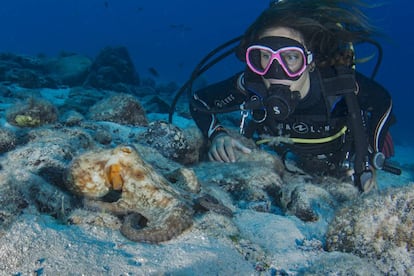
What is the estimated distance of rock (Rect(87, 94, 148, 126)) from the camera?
216 inches

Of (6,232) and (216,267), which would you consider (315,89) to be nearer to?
(216,267)

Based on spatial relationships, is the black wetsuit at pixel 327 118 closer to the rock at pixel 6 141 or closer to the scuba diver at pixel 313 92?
the scuba diver at pixel 313 92

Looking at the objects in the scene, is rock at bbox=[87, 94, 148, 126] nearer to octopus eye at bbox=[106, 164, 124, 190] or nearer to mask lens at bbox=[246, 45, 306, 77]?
mask lens at bbox=[246, 45, 306, 77]

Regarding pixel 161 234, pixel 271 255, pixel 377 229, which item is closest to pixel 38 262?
pixel 161 234

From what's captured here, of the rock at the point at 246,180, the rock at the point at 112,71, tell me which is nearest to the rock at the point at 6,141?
the rock at the point at 246,180

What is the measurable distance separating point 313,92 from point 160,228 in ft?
10.5

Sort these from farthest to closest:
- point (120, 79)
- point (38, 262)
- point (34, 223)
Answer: point (120, 79) < point (34, 223) < point (38, 262)

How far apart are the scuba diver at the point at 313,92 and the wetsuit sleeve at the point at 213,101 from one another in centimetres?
4

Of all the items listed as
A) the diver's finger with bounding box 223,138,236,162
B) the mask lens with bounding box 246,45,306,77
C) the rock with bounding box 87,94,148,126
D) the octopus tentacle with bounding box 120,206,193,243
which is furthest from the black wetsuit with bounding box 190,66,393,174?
the octopus tentacle with bounding box 120,206,193,243

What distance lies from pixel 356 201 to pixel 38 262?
83.8 inches

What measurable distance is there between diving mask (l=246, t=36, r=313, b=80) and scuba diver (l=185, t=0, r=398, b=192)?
1 cm

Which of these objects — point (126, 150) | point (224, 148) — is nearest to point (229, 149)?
point (224, 148)

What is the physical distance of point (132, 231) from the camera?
213cm

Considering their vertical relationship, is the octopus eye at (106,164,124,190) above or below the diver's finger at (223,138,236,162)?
above
